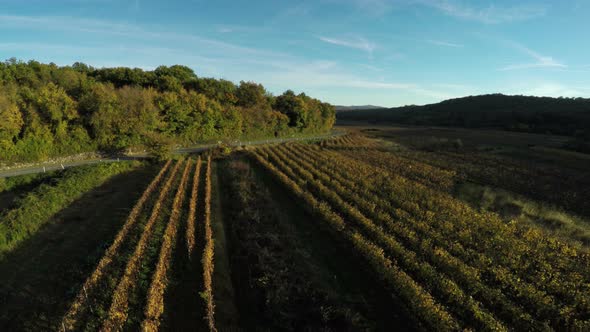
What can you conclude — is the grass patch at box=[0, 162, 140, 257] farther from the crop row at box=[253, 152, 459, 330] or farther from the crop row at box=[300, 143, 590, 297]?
the crop row at box=[300, 143, 590, 297]

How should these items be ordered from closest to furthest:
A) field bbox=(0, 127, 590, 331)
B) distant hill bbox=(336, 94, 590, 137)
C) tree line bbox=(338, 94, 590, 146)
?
1. field bbox=(0, 127, 590, 331)
2. tree line bbox=(338, 94, 590, 146)
3. distant hill bbox=(336, 94, 590, 137)

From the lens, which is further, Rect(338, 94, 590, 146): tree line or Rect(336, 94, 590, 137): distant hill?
Rect(336, 94, 590, 137): distant hill

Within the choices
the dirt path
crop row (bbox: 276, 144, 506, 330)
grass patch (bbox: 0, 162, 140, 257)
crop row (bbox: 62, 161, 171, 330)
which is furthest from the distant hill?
grass patch (bbox: 0, 162, 140, 257)

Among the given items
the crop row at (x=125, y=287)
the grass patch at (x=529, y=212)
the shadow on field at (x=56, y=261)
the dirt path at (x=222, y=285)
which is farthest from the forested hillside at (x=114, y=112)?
the grass patch at (x=529, y=212)

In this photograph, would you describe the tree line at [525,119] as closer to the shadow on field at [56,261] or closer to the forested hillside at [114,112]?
the forested hillside at [114,112]

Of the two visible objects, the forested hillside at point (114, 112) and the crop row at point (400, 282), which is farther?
the forested hillside at point (114, 112)

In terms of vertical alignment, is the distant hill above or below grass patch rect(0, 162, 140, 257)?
above
